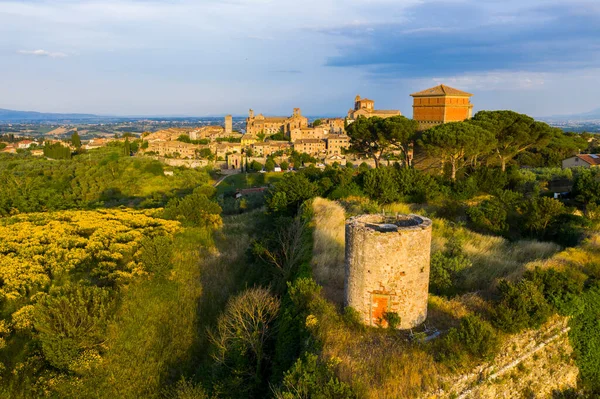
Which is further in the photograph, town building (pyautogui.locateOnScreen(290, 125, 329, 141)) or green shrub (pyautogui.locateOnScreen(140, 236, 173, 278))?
town building (pyautogui.locateOnScreen(290, 125, 329, 141))

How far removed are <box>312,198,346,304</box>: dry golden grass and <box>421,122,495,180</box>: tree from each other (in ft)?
25.4

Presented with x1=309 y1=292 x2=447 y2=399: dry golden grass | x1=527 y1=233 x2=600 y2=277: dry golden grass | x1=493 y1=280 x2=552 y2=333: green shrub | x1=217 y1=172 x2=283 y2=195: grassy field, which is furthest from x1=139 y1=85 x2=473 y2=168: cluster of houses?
x1=309 y1=292 x2=447 y2=399: dry golden grass

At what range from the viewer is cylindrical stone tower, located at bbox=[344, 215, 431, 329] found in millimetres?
7352

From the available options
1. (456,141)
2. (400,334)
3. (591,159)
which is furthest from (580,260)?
(591,159)

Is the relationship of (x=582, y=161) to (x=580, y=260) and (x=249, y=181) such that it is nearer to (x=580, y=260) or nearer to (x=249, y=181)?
(x=580, y=260)

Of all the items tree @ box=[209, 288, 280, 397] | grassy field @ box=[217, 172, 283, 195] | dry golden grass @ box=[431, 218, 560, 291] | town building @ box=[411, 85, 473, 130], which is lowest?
grassy field @ box=[217, 172, 283, 195]

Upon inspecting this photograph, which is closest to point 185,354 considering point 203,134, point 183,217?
point 183,217

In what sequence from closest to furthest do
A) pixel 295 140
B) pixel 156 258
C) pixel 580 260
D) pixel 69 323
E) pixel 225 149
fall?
pixel 69 323
pixel 580 260
pixel 156 258
pixel 295 140
pixel 225 149

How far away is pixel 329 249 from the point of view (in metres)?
13.0

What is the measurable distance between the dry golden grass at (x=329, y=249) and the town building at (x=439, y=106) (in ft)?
43.9

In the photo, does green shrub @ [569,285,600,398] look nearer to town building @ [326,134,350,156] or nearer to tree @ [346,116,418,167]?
tree @ [346,116,418,167]

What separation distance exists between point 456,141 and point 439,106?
23.0 ft

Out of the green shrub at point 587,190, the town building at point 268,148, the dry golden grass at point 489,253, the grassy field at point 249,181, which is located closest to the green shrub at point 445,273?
the dry golden grass at point 489,253

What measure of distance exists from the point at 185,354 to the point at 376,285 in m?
6.31
